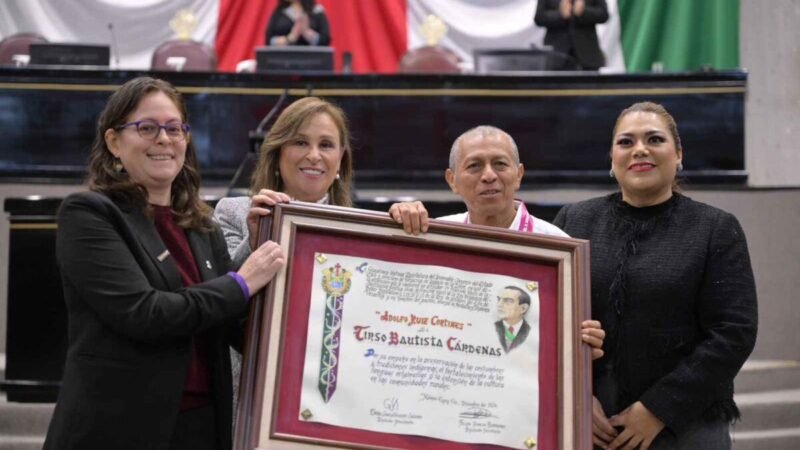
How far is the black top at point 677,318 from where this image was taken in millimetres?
2850

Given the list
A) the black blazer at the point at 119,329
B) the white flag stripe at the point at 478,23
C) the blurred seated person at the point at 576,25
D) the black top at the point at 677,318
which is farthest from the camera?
the white flag stripe at the point at 478,23

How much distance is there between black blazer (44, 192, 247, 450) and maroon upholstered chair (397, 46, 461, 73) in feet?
20.6

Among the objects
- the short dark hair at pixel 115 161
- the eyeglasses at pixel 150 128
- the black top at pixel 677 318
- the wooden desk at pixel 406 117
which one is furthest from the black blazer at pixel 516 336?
the wooden desk at pixel 406 117

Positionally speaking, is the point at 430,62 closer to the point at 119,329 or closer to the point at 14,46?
the point at 14,46

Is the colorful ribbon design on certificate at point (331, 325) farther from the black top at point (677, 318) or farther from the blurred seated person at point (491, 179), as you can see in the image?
the black top at point (677, 318)

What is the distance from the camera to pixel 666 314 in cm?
291

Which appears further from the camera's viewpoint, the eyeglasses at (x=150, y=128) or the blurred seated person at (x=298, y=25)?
the blurred seated person at (x=298, y=25)

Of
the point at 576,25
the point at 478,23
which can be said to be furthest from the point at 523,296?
the point at 478,23

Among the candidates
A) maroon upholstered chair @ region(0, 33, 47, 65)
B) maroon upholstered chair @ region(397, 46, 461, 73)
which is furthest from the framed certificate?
maroon upholstered chair @ region(0, 33, 47, 65)

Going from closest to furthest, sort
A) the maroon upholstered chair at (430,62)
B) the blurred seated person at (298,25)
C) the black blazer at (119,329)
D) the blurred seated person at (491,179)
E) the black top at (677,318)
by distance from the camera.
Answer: the black blazer at (119,329) < the black top at (677,318) < the blurred seated person at (491,179) < the maroon upholstered chair at (430,62) < the blurred seated person at (298,25)

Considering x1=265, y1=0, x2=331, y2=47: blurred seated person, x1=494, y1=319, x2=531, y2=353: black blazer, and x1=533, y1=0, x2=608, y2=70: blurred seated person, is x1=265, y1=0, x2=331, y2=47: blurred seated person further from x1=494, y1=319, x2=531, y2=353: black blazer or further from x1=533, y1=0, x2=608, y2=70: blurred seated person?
x1=494, y1=319, x2=531, y2=353: black blazer
